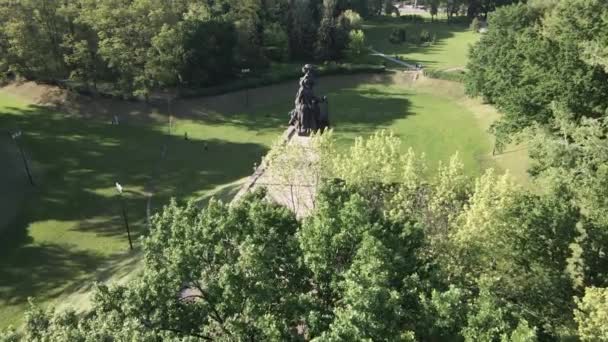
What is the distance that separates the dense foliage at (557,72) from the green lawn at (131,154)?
26.9ft

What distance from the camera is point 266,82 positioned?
251 feet

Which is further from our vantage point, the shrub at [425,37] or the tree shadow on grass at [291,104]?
the shrub at [425,37]

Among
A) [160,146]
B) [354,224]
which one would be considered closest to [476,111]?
[160,146]

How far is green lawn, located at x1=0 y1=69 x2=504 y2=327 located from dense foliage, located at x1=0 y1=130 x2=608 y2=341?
59.4 ft

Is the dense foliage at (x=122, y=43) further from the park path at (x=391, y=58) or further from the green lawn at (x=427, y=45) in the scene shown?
the green lawn at (x=427, y=45)

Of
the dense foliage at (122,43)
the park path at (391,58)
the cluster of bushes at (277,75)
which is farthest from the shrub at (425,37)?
the dense foliage at (122,43)

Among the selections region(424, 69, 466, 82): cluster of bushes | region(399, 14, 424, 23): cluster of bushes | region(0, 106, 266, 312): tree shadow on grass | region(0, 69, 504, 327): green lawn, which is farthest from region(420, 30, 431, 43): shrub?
region(0, 106, 266, 312): tree shadow on grass

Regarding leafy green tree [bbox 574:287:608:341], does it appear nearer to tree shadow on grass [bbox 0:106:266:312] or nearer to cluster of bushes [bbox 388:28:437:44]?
tree shadow on grass [bbox 0:106:266:312]

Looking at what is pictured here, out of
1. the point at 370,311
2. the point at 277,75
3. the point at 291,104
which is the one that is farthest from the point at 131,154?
the point at 370,311

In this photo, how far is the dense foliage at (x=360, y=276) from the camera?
17000mm

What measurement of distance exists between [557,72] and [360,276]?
34.5 metres

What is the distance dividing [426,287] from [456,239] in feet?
21.2

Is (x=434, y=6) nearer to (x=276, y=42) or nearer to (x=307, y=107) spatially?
(x=276, y=42)

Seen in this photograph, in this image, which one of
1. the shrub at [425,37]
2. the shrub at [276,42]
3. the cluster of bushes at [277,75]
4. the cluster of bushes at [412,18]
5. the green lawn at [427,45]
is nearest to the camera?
the cluster of bushes at [277,75]
